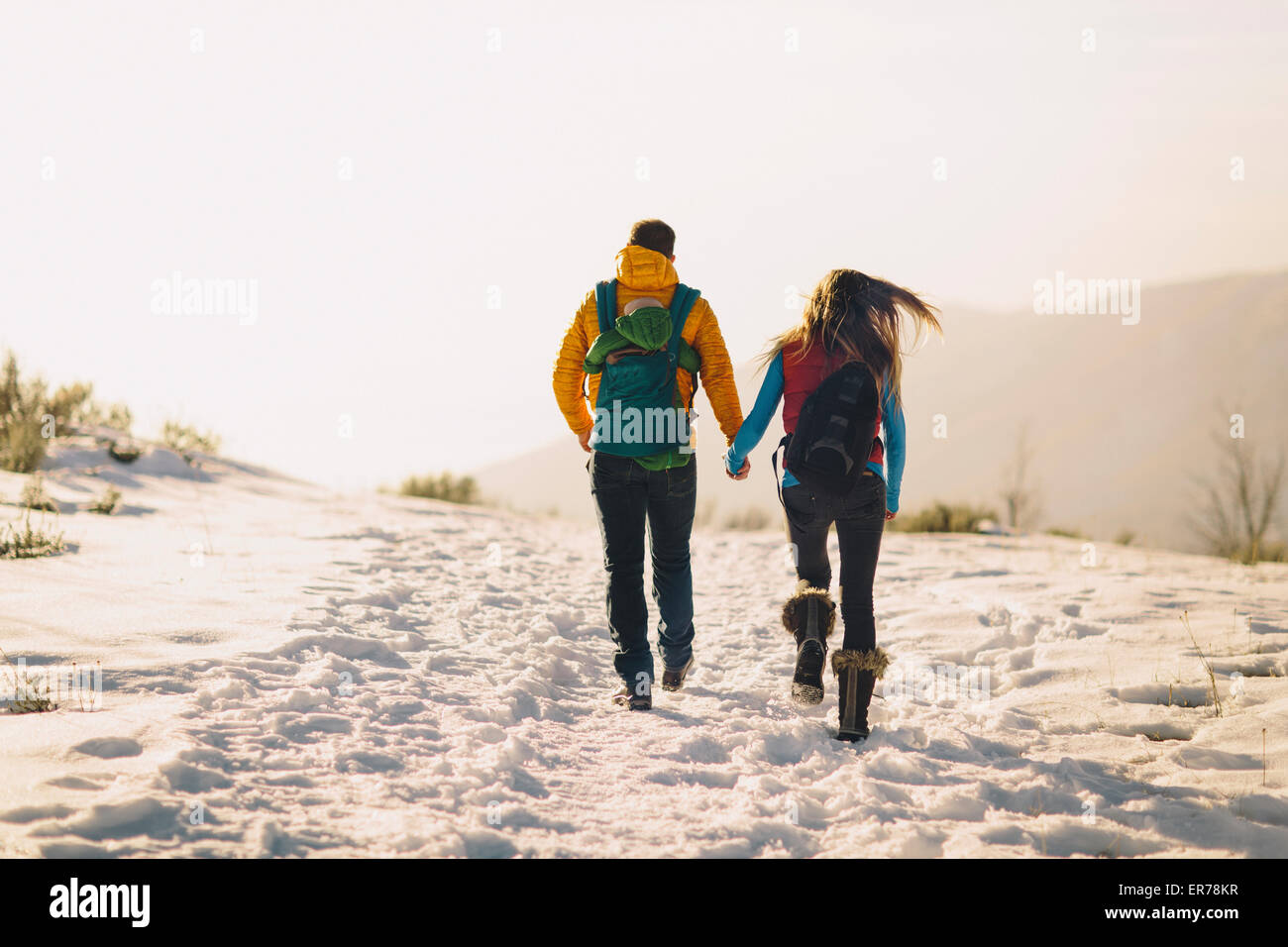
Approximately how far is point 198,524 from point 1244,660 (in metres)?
9.07

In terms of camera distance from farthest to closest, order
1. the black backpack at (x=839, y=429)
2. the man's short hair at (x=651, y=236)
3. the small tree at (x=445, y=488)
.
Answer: the small tree at (x=445, y=488) < the man's short hair at (x=651, y=236) < the black backpack at (x=839, y=429)

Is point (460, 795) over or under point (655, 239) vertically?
under

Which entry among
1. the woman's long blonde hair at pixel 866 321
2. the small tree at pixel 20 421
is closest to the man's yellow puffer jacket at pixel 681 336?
the woman's long blonde hair at pixel 866 321

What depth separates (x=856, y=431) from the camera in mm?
4062

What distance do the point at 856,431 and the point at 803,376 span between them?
0.41 metres

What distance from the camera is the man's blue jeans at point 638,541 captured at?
15.0ft

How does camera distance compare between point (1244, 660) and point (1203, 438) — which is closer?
point (1244, 660)

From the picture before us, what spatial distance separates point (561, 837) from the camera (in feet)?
10.4

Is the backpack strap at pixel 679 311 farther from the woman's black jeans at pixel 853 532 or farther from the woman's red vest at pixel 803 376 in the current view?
the woman's black jeans at pixel 853 532

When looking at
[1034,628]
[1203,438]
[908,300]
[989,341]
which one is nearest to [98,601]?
[908,300]

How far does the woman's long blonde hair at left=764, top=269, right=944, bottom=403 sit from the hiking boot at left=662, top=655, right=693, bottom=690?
1922 mm

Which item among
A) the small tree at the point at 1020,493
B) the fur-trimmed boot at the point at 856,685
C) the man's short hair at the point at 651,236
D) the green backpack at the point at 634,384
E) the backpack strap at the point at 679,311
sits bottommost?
the fur-trimmed boot at the point at 856,685

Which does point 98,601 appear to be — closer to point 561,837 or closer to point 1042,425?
point 561,837

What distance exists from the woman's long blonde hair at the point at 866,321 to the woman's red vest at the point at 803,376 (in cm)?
4
